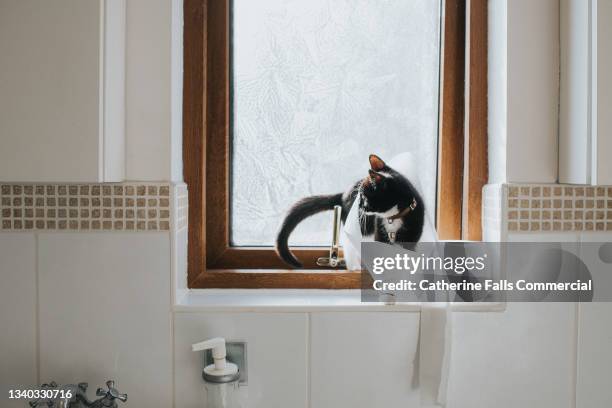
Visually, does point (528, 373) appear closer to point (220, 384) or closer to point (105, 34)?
point (220, 384)

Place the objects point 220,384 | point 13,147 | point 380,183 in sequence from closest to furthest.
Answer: point 13,147 → point 220,384 → point 380,183

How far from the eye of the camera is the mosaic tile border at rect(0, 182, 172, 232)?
1.19m

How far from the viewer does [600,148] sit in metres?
1.10

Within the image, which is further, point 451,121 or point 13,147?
point 451,121

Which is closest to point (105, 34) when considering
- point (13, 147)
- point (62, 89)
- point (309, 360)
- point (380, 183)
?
point (62, 89)

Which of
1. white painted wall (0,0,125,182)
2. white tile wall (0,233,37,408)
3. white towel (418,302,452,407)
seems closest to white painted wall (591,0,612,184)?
white towel (418,302,452,407)

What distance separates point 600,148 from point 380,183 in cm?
42

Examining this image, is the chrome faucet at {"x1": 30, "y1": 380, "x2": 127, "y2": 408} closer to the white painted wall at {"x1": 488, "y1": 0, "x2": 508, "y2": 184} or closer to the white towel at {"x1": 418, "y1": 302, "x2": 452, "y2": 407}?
the white towel at {"x1": 418, "y1": 302, "x2": 452, "y2": 407}

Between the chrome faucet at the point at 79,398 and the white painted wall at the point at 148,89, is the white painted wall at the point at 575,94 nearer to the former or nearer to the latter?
the white painted wall at the point at 148,89

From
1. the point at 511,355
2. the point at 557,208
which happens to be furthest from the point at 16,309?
the point at 557,208

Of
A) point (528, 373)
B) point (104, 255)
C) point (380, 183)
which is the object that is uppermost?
point (380, 183)

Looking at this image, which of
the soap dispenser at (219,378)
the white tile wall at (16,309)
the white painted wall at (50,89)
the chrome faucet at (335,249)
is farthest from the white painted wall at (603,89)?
the white tile wall at (16,309)

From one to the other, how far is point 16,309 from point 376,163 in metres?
0.78

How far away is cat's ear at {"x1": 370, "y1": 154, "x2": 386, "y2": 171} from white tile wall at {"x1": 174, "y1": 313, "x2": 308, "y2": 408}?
0.35 meters
